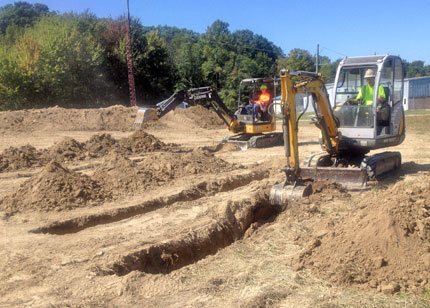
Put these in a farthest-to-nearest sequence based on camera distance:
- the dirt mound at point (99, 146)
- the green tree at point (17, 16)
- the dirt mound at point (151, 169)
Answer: the green tree at point (17, 16)
the dirt mound at point (99, 146)
the dirt mound at point (151, 169)

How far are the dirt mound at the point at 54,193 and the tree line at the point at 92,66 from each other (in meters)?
19.8

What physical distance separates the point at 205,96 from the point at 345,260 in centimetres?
1069

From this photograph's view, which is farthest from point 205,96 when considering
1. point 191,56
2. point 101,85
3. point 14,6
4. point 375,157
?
point 14,6

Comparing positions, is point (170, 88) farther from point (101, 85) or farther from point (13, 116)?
point (13, 116)

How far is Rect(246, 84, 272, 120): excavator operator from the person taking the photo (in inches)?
607

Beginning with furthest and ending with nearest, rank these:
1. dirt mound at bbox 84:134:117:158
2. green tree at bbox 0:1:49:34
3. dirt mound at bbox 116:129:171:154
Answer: green tree at bbox 0:1:49:34
dirt mound at bbox 116:129:171:154
dirt mound at bbox 84:134:117:158

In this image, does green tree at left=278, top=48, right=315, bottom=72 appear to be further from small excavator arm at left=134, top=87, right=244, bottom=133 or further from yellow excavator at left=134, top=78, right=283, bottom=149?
small excavator arm at left=134, top=87, right=244, bottom=133

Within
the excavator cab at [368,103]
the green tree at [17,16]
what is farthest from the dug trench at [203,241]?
the green tree at [17,16]

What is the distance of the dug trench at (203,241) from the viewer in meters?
5.82

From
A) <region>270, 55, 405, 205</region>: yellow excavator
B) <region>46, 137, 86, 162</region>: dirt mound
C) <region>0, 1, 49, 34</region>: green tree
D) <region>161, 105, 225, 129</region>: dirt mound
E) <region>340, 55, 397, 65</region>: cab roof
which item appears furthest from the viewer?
<region>0, 1, 49, 34</region>: green tree

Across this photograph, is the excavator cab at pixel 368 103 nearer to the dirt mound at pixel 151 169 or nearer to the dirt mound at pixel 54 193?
the dirt mound at pixel 151 169

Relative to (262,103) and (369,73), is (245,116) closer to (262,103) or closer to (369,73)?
(262,103)

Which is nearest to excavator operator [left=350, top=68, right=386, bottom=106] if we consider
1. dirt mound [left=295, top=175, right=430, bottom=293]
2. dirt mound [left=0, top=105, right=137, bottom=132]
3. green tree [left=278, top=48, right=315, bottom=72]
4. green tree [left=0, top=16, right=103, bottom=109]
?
dirt mound [left=295, top=175, right=430, bottom=293]

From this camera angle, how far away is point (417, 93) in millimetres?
51875
